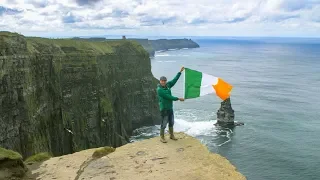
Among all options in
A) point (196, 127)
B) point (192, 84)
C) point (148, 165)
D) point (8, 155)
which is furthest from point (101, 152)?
→ point (196, 127)

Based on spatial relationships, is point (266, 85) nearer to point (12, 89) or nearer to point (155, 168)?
point (12, 89)

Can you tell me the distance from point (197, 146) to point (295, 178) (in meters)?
42.2

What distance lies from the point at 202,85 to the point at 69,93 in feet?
134

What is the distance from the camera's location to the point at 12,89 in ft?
125

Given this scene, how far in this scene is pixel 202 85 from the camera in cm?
1994

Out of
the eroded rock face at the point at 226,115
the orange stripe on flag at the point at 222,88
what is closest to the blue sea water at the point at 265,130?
the eroded rock face at the point at 226,115

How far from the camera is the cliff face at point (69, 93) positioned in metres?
38.9

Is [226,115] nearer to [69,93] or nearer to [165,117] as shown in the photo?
[69,93]

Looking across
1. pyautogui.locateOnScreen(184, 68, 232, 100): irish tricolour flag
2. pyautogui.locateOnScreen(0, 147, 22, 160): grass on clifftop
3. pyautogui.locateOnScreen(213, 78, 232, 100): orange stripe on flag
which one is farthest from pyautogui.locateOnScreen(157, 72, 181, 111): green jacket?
pyautogui.locateOnScreen(0, 147, 22, 160): grass on clifftop

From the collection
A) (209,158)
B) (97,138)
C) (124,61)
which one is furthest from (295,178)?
(124,61)

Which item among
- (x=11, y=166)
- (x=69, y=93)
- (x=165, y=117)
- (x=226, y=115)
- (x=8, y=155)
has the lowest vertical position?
(x=226, y=115)

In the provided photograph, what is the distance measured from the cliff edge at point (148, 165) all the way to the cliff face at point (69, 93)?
22867 mm

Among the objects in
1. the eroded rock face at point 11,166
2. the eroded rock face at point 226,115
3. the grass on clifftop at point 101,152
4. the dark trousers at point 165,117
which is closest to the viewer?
the eroded rock face at point 11,166

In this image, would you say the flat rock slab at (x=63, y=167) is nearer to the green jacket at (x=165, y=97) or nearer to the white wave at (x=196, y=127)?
the green jacket at (x=165, y=97)
